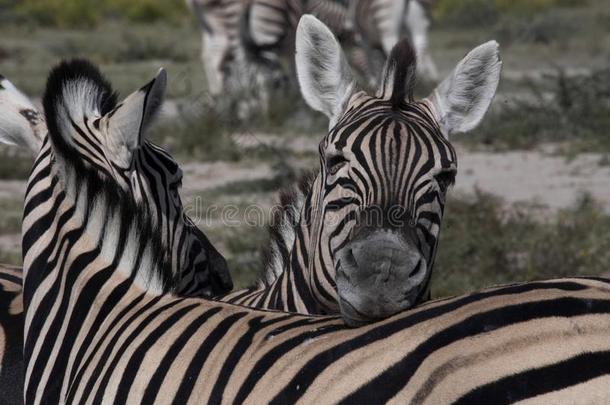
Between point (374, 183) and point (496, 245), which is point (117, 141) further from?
point (496, 245)

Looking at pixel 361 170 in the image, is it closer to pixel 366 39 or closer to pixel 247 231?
pixel 247 231

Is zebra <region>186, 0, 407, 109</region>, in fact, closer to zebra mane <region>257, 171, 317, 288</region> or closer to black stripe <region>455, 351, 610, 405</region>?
zebra mane <region>257, 171, 317, 288</region>

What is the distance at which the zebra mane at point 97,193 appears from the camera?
312 cm

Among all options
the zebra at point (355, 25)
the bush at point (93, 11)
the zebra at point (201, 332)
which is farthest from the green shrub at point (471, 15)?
the zebra at point (201, 332)

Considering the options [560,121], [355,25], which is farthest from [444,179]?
[355,25]

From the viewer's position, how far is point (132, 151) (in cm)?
358

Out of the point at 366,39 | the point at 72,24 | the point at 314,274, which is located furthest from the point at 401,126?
the point at 72,24

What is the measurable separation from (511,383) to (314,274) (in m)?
1.42

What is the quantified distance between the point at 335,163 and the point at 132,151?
2.20 feet

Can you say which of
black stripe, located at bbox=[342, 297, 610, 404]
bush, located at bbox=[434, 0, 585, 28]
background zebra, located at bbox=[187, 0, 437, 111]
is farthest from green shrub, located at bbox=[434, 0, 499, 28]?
black stripe, located at bbox=[342, 297, 610, 404]

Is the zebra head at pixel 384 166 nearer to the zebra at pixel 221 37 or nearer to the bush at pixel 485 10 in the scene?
the zebra at pixel 221 37

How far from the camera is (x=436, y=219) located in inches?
133

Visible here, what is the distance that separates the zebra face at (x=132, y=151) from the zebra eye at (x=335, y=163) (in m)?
→ 0.57

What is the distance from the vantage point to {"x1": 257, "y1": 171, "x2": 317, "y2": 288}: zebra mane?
4.18 metres
